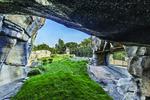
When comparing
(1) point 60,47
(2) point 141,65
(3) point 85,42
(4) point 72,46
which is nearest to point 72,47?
(4) point 72,46

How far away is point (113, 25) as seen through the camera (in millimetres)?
3051

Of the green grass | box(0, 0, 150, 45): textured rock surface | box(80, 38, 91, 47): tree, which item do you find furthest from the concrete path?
box(80, 38, 91, 47): tree

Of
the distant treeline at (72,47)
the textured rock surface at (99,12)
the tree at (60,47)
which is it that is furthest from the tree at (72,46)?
the textured rock surface at (99,12)

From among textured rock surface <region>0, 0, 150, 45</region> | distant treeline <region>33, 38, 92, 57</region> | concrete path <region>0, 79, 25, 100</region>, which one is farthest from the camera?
distant treeline <region>33, 38, 92, 57</region>

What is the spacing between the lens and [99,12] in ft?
9.00

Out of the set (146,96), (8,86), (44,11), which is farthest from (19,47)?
(44,11)

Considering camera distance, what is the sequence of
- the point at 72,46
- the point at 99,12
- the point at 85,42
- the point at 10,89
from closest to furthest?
the point at 99,12 < the point at 10,89 < the point at 85,42 < the point at 72,46

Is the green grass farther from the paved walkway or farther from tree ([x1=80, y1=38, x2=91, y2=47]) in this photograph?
tree ([x1=80, y1=38, x2=91, y2=47])

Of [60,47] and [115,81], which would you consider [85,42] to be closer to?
[60,47]

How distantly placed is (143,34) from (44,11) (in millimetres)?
879

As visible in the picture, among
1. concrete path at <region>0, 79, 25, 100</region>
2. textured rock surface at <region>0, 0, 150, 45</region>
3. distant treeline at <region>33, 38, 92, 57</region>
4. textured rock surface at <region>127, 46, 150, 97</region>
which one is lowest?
concrete path at <region>0, 79, 25, 100</region>

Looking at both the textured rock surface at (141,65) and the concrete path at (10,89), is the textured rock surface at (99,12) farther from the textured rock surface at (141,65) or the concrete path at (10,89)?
the concrete path at (10,89)

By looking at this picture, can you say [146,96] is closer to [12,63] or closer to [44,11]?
[44,11]

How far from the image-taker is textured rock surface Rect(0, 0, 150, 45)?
8.50 feet
